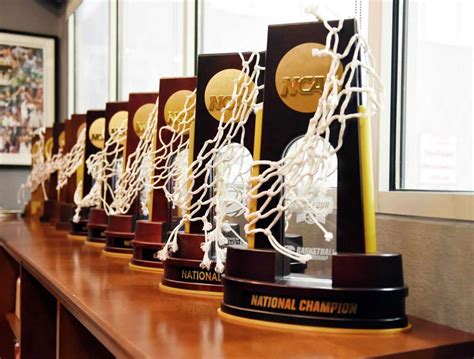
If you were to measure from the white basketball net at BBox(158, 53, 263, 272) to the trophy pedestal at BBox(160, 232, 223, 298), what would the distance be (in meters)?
0.02

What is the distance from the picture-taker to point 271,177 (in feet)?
2.77

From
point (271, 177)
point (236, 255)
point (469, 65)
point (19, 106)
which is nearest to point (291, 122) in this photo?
point (271, 177)

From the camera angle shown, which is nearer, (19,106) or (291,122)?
(291,122)

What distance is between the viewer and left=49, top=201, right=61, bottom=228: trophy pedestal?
2268 millimetres

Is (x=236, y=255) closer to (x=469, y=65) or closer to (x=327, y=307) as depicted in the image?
(x=327, y=307)

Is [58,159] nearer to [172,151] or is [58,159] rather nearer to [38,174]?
[38,174]

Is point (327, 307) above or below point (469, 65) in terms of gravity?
below

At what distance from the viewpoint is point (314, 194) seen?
79 centimetres

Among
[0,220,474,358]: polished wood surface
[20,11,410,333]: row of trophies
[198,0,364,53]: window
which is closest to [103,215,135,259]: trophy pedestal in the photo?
[0,220,474,358]: polished wood surface

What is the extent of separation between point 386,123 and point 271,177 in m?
0.31

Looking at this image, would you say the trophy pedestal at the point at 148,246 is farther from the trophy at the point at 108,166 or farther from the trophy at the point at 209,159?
the trophy at the point at 108,166

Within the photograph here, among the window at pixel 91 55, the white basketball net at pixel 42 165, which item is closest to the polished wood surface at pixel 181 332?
the white basketball net at pixel 42 165

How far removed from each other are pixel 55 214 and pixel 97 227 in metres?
0.78

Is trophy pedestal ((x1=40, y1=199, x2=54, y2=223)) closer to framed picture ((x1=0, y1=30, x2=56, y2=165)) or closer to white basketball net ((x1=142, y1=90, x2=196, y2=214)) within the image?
framed picture ((x1=0, y1=30, x2=56, y2=165))
